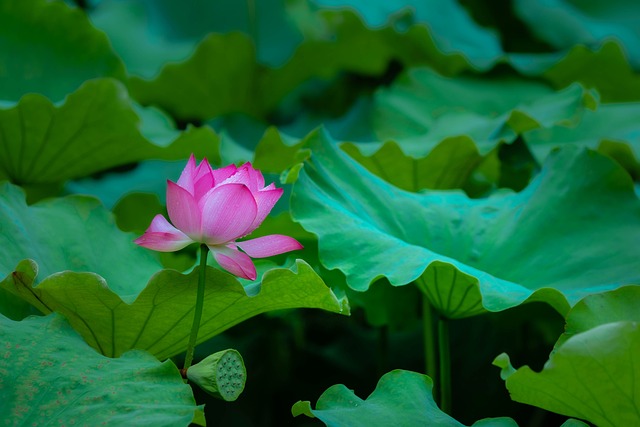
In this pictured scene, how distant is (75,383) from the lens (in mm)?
684

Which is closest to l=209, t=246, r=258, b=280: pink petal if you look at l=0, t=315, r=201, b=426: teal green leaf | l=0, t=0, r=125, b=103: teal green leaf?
l=0, t=315, r=201, b=426: teal green leaf

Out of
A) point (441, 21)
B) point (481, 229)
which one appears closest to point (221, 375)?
point (481, 229)

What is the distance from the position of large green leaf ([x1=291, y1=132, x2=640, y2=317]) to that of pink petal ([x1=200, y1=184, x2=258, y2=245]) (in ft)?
0.66

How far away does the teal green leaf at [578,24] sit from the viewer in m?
1.99

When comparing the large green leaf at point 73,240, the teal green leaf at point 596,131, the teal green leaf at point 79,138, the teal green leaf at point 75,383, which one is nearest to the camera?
the teal green leaf at point 75,383

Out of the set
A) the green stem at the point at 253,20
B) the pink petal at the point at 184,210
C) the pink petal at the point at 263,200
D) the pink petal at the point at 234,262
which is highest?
the green stem at the point at 253,20

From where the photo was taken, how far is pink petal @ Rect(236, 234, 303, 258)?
79cm

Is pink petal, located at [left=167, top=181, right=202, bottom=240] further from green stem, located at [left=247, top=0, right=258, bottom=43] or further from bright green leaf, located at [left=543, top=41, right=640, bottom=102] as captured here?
green stem, located at [left=247, top=0, right=258, bottom=43]

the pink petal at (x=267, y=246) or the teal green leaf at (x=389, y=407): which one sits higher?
the pink petal at (x=267, y=246)

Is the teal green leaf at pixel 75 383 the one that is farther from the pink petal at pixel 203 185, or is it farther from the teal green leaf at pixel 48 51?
the teal green leaf at pixel 48 51

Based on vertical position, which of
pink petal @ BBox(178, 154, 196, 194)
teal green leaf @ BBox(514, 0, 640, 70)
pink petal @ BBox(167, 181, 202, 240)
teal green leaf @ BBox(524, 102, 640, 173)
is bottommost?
pink petal @ BBox(167, 181, 202, 240)

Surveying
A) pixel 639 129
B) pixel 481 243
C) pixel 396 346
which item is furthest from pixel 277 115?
pixel 481 243

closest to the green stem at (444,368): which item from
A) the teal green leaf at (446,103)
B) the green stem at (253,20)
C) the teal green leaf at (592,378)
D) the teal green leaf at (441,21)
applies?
the teal green leaf at (592,378)

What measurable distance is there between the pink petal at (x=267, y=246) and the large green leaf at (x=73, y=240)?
197 mm
